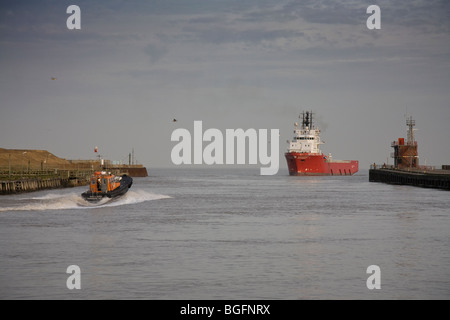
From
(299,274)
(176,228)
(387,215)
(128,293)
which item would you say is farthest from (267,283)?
(387,215)

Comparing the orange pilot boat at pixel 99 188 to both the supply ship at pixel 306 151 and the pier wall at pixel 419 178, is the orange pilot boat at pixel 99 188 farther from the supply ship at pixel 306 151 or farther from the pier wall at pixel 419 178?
the supply ship at pixel 306 151

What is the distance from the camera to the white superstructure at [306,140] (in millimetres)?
187125

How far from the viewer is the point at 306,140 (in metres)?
187

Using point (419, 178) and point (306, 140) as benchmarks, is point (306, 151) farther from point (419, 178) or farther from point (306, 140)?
point (419, 178)

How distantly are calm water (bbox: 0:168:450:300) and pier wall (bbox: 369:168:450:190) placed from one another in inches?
1835

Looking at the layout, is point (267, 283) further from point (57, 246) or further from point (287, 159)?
point (287, 159)

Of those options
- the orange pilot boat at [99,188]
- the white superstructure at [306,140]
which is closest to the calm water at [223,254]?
the orange pilot boat at [99,188]

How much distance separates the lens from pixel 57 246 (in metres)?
35.0

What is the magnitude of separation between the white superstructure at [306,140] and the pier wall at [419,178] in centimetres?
3666

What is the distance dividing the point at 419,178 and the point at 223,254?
283 ft

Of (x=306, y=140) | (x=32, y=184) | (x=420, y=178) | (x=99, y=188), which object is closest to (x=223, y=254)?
(x=99, y=188)

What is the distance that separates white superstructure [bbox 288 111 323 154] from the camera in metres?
187
